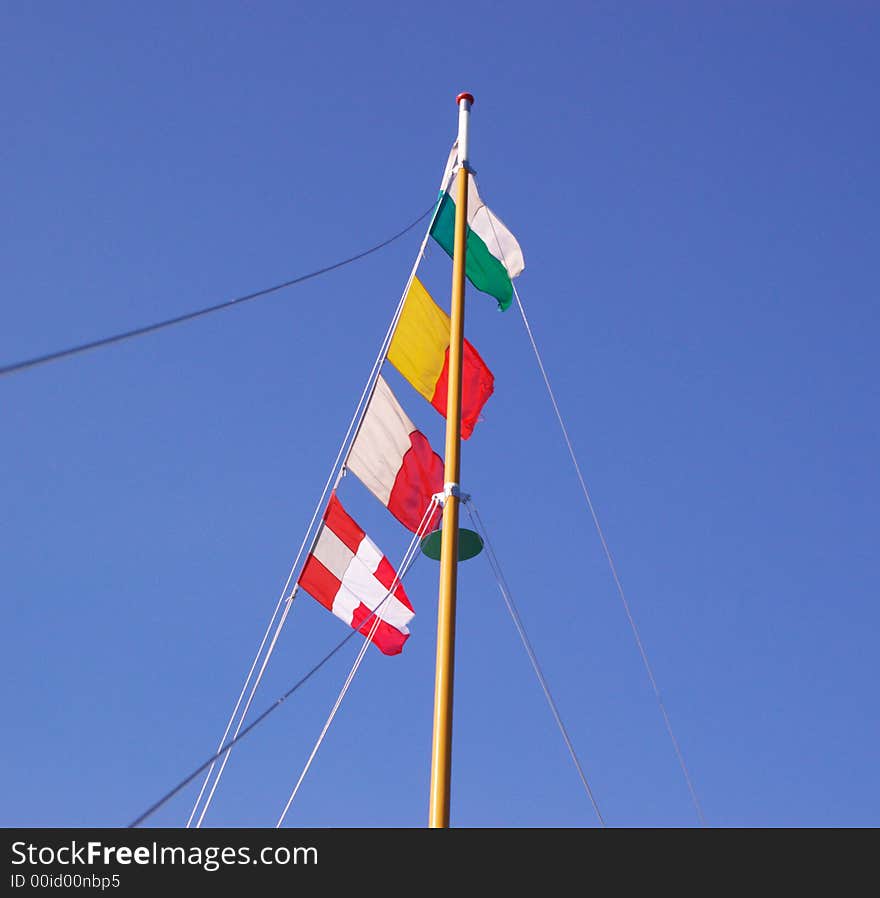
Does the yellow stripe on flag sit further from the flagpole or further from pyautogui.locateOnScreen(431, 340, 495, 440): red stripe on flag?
the flagpole

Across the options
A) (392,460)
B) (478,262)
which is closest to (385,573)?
(392,460)

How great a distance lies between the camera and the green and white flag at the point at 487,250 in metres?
13.2

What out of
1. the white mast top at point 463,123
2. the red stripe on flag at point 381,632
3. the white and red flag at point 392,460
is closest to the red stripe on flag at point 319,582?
the red stripe on flag at point 381,632

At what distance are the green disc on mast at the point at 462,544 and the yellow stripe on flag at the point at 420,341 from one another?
2467 mm

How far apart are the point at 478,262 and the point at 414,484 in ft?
9.79

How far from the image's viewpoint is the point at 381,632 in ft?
38.6

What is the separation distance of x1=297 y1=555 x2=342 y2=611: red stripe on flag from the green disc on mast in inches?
60.5

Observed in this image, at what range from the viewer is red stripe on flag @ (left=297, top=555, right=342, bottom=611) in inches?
454

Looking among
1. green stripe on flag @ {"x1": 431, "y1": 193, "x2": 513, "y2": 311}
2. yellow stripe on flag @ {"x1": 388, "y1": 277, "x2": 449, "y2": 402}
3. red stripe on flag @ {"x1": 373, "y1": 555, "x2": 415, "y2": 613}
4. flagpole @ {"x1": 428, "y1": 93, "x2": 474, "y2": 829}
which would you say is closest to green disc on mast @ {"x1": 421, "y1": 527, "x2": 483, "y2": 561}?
flagpole @ {"x1": 428, "y1": 93, "x2": 474, "y2": 829}

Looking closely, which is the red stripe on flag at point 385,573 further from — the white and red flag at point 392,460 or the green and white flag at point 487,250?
the green and white flag at point 487,250

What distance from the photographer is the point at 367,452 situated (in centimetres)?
1189

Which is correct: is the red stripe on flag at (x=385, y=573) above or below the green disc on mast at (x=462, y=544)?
above
